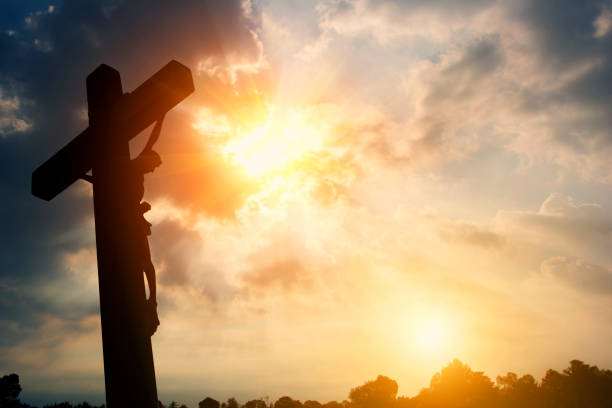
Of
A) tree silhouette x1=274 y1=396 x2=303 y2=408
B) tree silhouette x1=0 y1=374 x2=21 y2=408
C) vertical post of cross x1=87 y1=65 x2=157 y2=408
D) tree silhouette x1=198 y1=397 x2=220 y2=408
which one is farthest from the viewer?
tree silhouette x1=274 y1=396 x2=303 y2=408

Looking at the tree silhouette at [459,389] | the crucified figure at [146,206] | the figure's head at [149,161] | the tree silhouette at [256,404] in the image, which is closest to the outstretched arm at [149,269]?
the crucified figure at [146,206]

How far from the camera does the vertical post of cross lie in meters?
2.82

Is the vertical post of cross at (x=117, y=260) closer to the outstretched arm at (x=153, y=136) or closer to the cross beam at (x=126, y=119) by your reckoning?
the cross beam at (x=126, y=119)

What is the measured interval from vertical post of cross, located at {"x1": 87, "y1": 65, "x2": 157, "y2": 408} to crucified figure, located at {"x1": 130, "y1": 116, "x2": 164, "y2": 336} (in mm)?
42

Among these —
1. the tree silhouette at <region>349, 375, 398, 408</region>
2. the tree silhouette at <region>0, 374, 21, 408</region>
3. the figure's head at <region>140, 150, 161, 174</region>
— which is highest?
the figure's head at <region>140, 150, 161, 174</region>

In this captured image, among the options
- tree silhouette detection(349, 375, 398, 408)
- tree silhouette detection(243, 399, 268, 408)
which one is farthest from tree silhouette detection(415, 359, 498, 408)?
tree silhouette detection(243, 399, 268, 408)

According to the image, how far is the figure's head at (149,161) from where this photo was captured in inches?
133

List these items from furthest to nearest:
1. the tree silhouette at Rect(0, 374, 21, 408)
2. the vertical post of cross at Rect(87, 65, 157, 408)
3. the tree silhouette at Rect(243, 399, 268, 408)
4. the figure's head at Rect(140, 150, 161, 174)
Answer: the tree silhouette at Rect(243, 399, 268, 408), the tree silhouette at Rect(0, 374, 21, 408), the figure's head at Rect(140, 150, 161, 174), the vertical post of cross at Rect(87, 65, 157, 408)

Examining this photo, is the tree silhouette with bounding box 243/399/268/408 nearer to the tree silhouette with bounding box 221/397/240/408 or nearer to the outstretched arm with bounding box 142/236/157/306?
the tree silhouette with bounding box 221/397/240/408

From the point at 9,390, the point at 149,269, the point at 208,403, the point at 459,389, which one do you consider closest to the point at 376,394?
the point at 459,389

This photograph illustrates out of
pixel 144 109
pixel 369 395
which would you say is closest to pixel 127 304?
pixel 144 109

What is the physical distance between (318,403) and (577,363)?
34.0m

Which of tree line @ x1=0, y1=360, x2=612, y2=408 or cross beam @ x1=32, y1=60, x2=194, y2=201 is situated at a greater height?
cross beam @ x1=32, y1=60, x2=194, y2=201

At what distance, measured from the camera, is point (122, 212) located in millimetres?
3303
